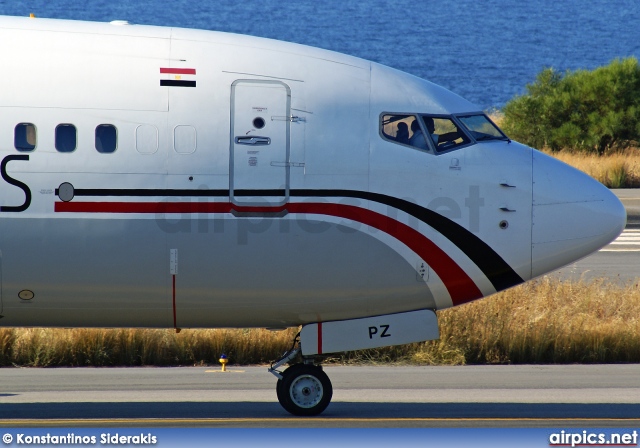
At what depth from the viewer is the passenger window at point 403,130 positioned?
11078mm

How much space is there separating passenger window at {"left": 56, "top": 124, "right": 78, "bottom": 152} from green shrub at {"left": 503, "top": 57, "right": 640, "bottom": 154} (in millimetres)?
30058

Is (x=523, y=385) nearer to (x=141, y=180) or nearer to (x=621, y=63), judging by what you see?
(x=141, y=180)

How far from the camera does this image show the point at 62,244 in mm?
10516

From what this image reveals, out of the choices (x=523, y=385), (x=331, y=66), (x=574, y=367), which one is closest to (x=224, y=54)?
(x=331, y=66)

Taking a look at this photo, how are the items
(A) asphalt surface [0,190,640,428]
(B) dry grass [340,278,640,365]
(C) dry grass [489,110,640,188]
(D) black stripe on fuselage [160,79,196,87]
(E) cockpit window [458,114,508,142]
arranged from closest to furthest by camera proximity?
(D) black stripe on fuselage [160,79,196,87]
(E) cockpit window [458,114,508,142]
(A) asphalt surface [0,190,640,428]
(B) dry grass [340,278,640,365]
(C) dry grass [489,110,640,188]

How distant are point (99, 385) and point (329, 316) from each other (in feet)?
12.9

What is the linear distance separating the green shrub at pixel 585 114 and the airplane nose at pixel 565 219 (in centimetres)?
2829

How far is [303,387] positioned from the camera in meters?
11.4

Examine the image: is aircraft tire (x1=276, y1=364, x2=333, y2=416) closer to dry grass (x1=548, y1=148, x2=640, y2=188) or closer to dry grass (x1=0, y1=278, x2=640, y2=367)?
dry grass (x1=0, y1=278, x2=640, y2=367)

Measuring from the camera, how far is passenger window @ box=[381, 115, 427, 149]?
36.3 ft

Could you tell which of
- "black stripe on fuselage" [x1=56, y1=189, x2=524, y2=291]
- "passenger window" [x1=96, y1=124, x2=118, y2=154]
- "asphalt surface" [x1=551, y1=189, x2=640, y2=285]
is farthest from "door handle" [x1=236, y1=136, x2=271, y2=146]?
"asphalt surface" [x1=551, y1=189, x2=640, y2=285]

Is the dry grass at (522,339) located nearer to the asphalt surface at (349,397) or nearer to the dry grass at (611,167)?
the asphalt surface at (349,397)

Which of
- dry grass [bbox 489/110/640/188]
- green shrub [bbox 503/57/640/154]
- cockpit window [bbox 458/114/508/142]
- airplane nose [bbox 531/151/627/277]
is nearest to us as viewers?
airplane nose [bbox 531/151/627/277]

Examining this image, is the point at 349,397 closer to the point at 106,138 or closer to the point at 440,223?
the point at 440,223
